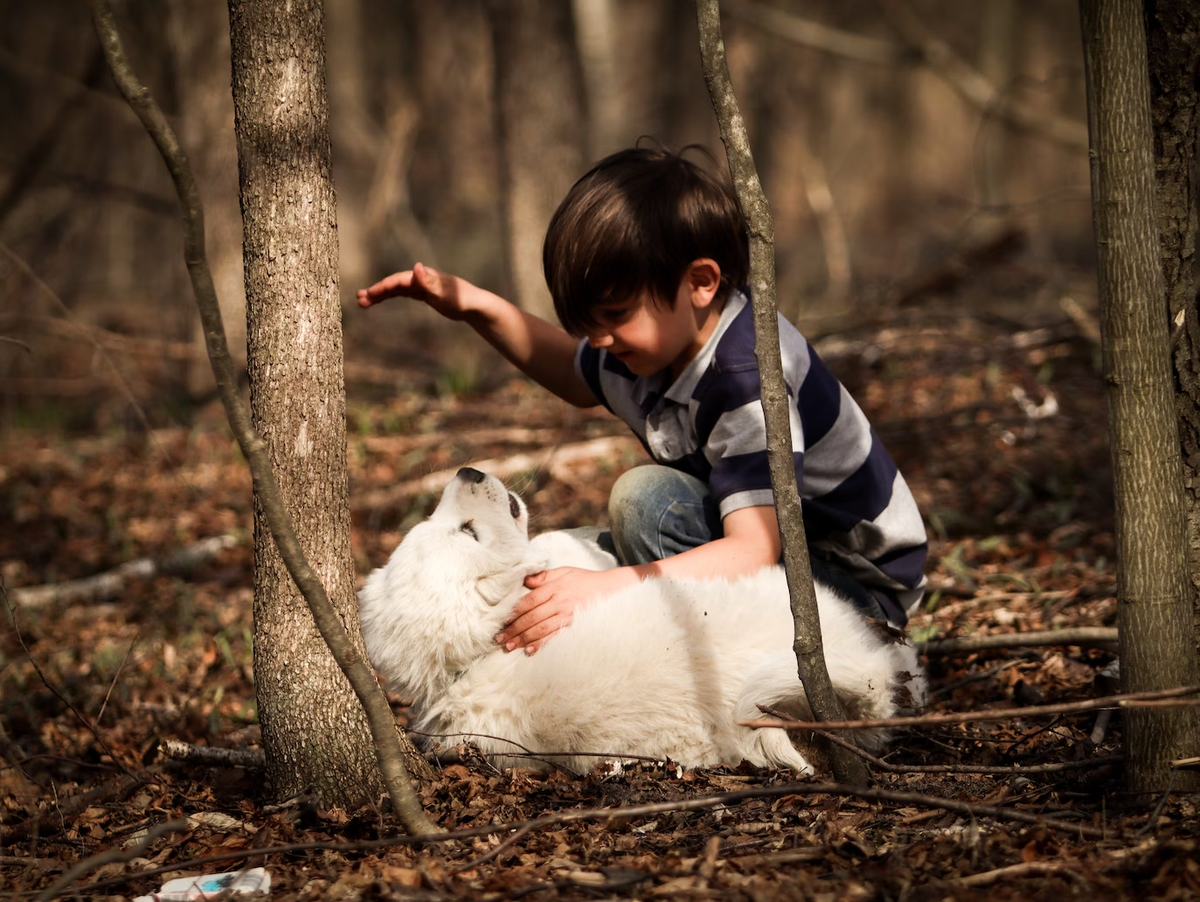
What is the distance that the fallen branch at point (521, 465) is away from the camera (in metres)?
5.15

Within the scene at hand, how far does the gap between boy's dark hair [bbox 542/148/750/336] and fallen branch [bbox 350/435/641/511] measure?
2.15 meters

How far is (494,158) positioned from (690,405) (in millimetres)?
8370

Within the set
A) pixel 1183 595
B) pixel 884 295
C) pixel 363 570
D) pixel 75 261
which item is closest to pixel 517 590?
pixel 1183 595

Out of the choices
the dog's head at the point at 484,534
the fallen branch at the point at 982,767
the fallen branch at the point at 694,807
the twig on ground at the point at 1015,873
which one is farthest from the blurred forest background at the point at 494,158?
the twig on ground at the point at 1015,873

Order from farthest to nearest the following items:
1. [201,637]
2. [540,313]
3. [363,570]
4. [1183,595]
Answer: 1. [540,313]
2. [363,570]
3. [201,637]
4. [1183,595]

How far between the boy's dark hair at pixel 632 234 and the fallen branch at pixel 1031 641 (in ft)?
4.61

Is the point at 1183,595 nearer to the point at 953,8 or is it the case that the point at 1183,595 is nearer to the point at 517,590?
the point at 517,590

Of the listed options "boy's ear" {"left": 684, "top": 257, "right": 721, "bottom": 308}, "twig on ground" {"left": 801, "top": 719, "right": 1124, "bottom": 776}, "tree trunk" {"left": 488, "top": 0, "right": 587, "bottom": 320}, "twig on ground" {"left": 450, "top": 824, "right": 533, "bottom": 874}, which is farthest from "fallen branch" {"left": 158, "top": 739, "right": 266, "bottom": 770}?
"tree trunk" {"left": 488, "top": 0, "right": 587, "bottom": 320}

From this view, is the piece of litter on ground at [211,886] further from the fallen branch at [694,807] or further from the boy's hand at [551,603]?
the boy's hand at [551,603]

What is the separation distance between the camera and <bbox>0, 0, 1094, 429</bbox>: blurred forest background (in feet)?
23.1

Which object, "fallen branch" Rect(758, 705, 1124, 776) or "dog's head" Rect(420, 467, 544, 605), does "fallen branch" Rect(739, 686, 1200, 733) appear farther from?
"dog's head" Rect(420, 467, 544, 605)

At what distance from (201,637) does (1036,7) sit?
19316 mm

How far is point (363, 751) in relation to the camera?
2.33m

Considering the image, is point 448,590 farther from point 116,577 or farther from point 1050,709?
point 116,577
